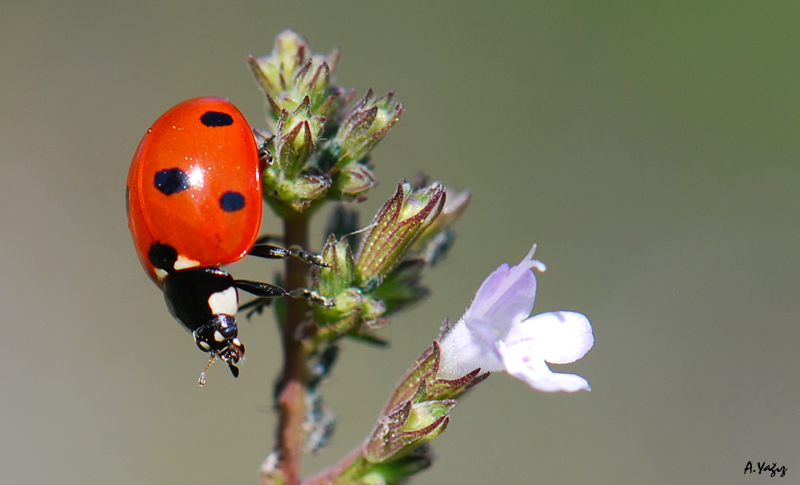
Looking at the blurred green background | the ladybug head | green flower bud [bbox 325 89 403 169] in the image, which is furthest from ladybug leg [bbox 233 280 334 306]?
the blurred green background

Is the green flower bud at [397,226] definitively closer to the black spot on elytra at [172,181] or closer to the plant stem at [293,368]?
the plant stem at [293,368]

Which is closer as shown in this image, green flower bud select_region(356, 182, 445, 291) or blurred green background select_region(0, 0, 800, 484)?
green flower bud select_region(356, 182, 445, 291)

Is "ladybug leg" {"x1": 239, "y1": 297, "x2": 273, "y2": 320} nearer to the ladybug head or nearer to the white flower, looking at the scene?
the ladybug head

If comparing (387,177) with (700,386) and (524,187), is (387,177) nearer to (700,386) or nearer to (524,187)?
(524,187)

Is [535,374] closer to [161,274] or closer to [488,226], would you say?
[161,274]

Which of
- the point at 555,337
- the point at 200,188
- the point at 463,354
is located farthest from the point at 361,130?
the point at 555,337

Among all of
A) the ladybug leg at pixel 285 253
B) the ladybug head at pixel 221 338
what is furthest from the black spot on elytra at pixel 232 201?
the ladybug head at pixel 221 338
